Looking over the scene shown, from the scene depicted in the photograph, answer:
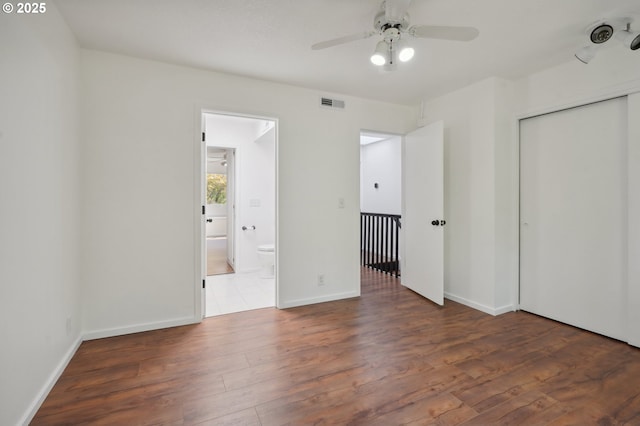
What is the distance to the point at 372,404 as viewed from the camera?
1717 mm

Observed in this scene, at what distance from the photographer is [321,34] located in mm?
2254

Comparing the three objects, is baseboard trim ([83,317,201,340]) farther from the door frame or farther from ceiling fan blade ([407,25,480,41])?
ceiling fan blade ([407,25,480,41])

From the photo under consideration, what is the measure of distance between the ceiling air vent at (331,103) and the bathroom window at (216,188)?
5.99 m

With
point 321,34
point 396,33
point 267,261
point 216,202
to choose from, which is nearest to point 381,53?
point 396,33

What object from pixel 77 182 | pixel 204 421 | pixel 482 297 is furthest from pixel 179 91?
pixel 482 297

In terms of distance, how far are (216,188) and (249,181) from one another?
14.1ft

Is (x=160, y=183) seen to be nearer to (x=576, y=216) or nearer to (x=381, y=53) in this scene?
(x=381, y=53)

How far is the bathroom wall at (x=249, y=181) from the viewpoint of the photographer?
4.79m

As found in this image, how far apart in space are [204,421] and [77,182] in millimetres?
2088

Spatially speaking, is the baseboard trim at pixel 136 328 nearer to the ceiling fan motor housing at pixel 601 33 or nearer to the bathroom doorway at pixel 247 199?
the bathroom doorway at pixel 247 199

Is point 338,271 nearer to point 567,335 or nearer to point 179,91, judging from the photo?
point 567,335

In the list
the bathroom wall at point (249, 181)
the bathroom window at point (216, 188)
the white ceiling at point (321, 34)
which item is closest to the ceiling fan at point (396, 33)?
the white ceiling at point (321, 34)

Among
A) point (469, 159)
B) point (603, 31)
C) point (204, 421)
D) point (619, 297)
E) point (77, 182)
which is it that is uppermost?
point (603, 31)

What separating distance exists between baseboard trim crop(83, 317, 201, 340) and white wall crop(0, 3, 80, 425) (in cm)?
22
